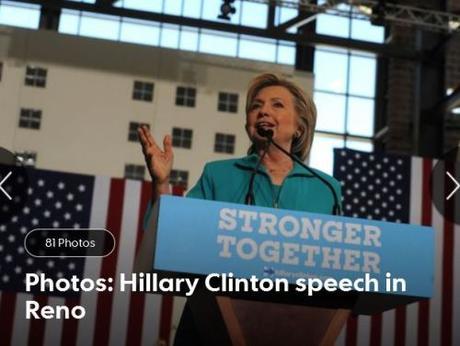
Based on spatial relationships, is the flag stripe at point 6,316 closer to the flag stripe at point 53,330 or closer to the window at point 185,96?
the flag stripe at point 53,330

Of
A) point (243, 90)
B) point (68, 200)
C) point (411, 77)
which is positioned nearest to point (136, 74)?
point (243, 90)

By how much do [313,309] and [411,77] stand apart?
13200mm

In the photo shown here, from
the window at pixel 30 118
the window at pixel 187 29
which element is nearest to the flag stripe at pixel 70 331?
the window at pixel 30 118

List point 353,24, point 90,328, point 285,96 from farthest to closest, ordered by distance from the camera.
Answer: point 353,24 → point 90,328 → point 285,96

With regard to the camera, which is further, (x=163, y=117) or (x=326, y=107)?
(x=326, y=107)

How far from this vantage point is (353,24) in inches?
648

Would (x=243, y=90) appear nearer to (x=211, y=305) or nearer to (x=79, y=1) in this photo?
(x=79, y=1)

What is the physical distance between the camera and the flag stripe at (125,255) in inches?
334

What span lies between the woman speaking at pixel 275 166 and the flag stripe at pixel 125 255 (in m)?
3.67

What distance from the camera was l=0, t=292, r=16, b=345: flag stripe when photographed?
828 centimetres

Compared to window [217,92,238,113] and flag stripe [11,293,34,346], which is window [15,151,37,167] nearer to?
window [217,92,238,113]

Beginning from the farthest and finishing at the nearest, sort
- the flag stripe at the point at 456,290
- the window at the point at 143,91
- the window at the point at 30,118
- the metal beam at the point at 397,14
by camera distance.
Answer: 1. the window at the point at 143,91
2. the window at the point at 30,118
3. the metal beam at the point at 397,14
4. the flag stripe at the point at 456,290

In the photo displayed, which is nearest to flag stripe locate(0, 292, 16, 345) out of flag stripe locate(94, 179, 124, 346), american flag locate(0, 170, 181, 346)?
american flag locate(0, 170, 181, 346)

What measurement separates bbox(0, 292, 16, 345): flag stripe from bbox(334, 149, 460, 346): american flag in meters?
3.37
